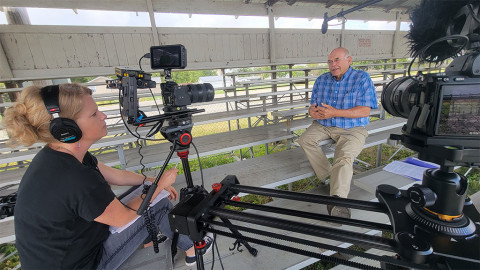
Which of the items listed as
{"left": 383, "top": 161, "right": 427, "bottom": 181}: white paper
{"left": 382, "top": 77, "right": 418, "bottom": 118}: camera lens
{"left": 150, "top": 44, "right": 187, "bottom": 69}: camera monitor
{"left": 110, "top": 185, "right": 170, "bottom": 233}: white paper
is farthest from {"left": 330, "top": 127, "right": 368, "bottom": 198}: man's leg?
{"left": 150, "top": 44, "right": 187, "bottom": 69}: camera monitor

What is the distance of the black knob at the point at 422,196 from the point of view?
456 millimetres

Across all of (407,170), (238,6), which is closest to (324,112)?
(407,170)

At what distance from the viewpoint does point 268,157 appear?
227cm

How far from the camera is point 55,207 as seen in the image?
72cm

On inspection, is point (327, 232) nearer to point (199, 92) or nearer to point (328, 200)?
point (328, 200)

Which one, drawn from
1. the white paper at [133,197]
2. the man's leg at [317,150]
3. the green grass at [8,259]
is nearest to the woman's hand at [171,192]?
the white paper at [133,197]

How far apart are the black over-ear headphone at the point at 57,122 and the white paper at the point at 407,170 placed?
7.06ft

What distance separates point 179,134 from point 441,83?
0.90m

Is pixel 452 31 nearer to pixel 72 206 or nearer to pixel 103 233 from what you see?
pixel 72 206

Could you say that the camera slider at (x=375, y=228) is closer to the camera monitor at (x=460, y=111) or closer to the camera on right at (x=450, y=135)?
the camera on right at (x=450, y=135)

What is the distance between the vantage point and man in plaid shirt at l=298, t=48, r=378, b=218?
173cm

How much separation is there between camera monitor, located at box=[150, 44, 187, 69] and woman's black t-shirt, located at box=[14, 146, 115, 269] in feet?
1.75

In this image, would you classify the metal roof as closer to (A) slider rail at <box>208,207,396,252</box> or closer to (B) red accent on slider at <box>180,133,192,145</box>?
(B) red accent on slider at <box>180,133,192,145</box>

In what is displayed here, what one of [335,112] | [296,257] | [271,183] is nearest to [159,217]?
[296,257]
